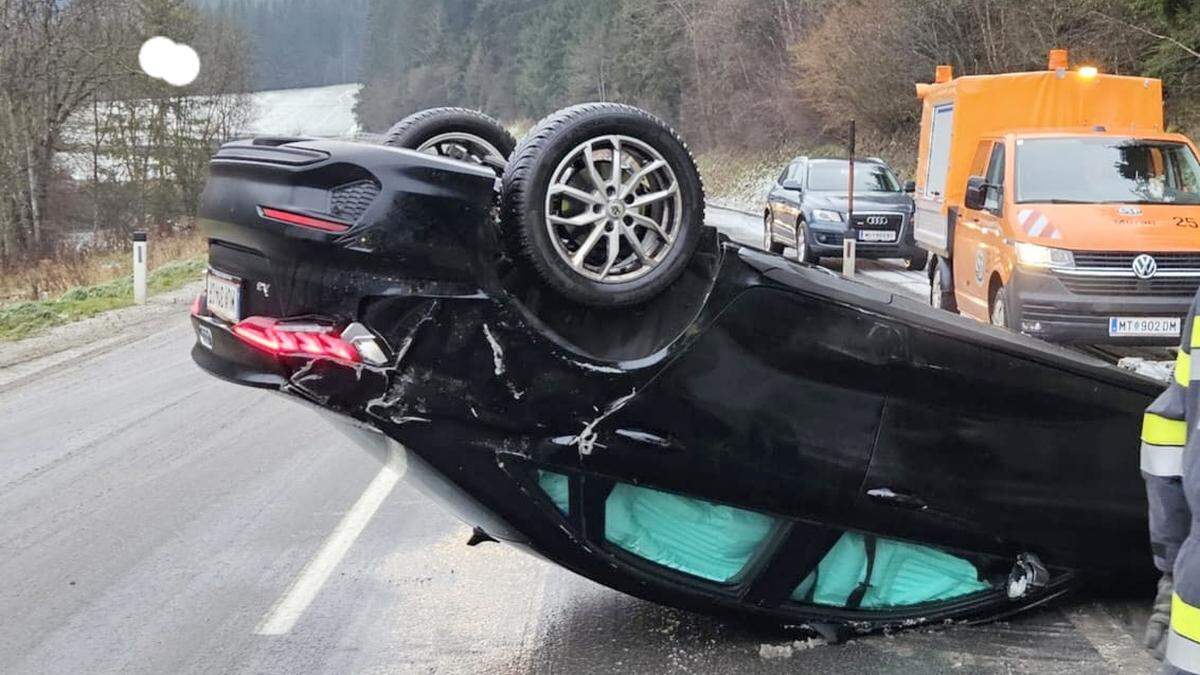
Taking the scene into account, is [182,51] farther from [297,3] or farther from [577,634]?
[297,3]

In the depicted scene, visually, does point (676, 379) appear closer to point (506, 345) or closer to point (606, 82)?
point (506, 345)

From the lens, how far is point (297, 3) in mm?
164625

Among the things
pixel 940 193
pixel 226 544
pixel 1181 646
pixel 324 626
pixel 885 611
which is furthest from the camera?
pixel 940 193

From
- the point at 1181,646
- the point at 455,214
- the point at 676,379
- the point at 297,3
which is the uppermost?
the point at 297,3

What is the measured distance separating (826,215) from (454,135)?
14.0 m

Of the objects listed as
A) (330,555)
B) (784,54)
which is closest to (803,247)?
(330,555)

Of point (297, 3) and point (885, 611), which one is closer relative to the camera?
point (885, 611)

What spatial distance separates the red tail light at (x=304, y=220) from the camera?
10.4 feet

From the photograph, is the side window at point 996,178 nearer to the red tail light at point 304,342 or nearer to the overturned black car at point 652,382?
the overturned black car at point 652,382

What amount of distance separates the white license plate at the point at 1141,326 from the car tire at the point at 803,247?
829 centimetres

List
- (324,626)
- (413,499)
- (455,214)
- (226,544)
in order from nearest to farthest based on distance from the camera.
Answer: (455,214), (324,626), (226,544), (413,499)

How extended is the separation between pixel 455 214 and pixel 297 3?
174610 millimetres

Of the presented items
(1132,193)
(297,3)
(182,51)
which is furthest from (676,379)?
(297,3)

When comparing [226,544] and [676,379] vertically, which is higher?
[676,379]
